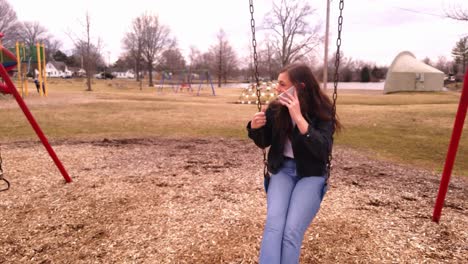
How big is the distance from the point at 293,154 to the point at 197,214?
159cm

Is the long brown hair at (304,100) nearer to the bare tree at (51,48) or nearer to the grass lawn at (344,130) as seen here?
the grass lawn at (344,130)

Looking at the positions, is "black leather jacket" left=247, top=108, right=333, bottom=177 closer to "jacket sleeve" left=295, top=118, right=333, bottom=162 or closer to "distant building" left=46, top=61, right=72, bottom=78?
"jacket sleeve" left=295, top=118, right=333, bottom=162

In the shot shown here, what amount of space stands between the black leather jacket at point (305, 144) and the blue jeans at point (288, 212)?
0.07 metres

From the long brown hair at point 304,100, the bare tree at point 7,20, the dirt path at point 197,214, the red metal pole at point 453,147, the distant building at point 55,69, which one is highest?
the bare tree at point 7,20

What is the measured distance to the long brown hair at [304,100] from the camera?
8.71 feet

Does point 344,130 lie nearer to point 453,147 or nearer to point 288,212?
point 453,147

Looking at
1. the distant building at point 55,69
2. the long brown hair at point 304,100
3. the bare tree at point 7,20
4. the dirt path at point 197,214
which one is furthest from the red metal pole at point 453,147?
the distant building at point 55,69

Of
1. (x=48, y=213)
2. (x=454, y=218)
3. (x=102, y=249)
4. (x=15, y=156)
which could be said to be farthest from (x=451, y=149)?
(x=15, y=156)

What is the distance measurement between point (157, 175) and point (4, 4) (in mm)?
53110

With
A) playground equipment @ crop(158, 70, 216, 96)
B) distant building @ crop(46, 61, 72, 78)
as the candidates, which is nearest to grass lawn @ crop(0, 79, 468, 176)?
playground equipment @ crop(158, 70, 216, 96)

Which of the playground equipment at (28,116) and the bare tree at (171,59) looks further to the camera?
the bare tree at (171,59)

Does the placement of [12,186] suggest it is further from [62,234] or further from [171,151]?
[171,151]

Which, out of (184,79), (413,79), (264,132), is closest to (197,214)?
(264,132)

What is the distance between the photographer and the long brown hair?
265 centimetres
